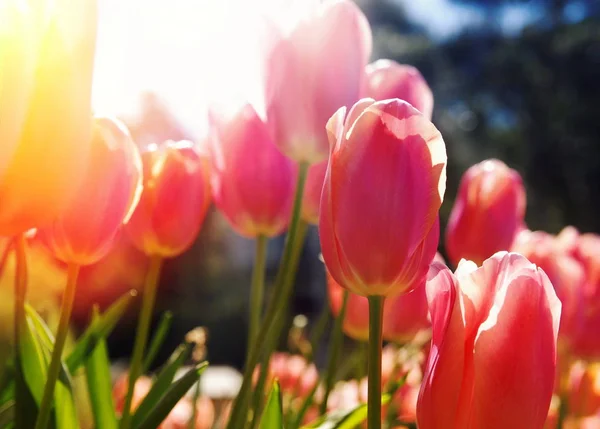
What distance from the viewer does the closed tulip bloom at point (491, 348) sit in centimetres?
26

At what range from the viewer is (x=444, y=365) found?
0.27 metres

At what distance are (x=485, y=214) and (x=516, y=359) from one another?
363 millimetres

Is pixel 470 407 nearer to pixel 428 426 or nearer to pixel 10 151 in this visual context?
pixel 428 426

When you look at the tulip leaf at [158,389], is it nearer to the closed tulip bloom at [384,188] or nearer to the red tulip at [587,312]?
the closed tulip bloom at [384,188]

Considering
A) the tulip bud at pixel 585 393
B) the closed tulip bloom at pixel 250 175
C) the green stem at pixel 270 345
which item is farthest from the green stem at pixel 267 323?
the tulip bud at pixel 585 393

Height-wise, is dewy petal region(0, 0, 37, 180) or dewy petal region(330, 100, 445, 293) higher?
dewy petal region(0, 0, 37, 180)

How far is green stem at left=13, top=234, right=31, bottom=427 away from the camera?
0.32 meters

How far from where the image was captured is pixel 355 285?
0.99 ft

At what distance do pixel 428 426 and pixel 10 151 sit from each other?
18cm

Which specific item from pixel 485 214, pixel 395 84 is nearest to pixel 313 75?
pixel 395 84

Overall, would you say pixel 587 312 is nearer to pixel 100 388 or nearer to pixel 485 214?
pixel 485 214

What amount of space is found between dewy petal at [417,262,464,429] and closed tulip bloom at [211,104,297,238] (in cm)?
22

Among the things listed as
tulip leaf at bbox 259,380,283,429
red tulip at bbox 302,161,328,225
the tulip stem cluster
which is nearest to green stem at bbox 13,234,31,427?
the tulip stem cluster

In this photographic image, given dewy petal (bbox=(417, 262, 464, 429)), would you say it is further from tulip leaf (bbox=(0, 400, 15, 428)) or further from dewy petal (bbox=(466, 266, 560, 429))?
tulip leaf (bbox=(0, 400, 15, 428))
